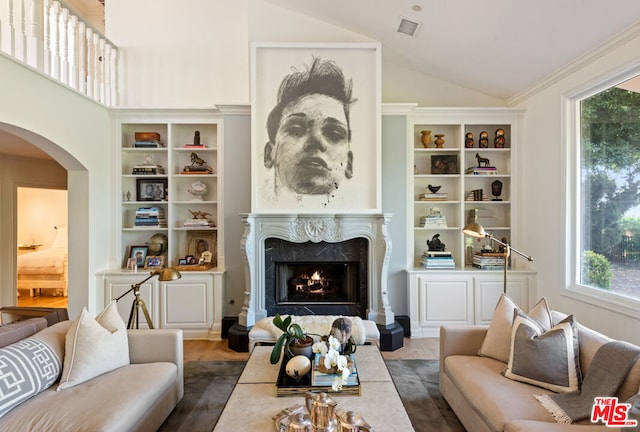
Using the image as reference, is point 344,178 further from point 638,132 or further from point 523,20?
point 638,132

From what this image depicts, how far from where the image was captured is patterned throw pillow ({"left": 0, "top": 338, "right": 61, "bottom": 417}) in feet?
5.40

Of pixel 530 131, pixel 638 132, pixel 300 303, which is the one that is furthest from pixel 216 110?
pixel 638 132

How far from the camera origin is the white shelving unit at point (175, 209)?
3736mm

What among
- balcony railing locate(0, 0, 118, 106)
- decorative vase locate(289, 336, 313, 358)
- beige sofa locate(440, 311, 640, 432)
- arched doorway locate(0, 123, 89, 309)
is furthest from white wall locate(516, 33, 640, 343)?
arched doorway locate(0, 123, 89, 309)

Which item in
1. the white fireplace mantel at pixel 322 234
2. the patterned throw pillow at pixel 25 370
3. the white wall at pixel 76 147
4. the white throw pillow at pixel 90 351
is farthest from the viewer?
the white fireplace mantel at pixel 322 234

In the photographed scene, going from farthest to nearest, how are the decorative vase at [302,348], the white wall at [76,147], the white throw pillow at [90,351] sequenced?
the white wall at [76,147], the decorative vase at [302,348], the white throw pillow at [90,351]

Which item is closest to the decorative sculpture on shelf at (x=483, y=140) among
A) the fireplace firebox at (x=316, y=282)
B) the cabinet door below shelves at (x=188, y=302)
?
the fireplace firebox at (x=316, y=282)

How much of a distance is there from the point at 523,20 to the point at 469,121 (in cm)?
138

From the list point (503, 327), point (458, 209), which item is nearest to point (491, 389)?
point (503, 327)

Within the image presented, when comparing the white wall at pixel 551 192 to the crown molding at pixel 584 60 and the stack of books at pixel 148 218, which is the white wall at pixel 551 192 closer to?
the crown molding at pixel 584 60

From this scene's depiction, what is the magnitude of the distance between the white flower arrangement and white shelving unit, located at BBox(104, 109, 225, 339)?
86.1 inches

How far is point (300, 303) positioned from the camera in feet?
12.5

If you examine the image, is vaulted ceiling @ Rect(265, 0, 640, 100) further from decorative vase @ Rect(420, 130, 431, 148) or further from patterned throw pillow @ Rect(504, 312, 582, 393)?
patterned throw pillow @ Rect(504, 312, 582, 393)

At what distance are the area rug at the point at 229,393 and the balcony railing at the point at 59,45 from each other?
3.01m
